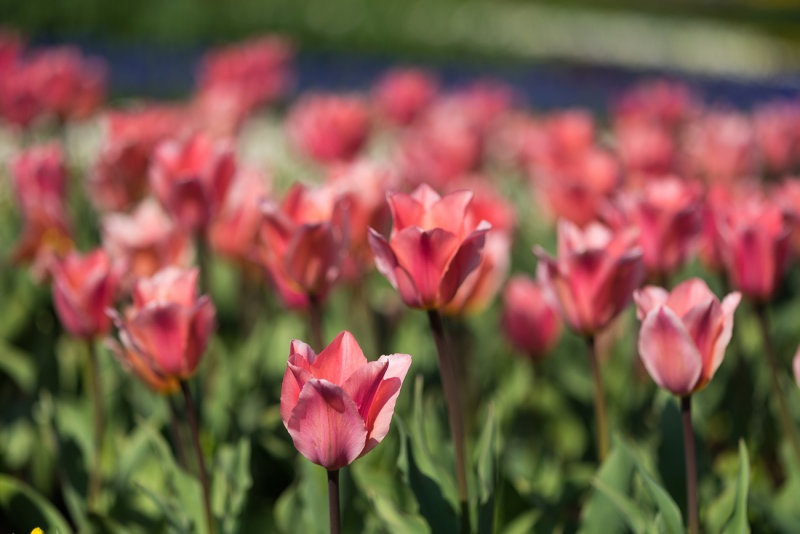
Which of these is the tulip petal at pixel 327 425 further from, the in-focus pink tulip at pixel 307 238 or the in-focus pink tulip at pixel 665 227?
the in-focus pink tulip at pixel 665 227

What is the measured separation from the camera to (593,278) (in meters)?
1.15

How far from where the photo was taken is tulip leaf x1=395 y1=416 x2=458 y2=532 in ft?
3.67

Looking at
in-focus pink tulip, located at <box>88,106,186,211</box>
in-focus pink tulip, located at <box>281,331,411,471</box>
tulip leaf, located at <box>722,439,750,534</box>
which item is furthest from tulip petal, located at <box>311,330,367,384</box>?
in-focus pink tulip, located at <box>88,106,186,211</box>

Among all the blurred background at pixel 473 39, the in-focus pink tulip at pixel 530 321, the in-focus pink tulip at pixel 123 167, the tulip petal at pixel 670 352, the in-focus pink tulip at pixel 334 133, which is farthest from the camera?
the blurred background at pixel 473 39

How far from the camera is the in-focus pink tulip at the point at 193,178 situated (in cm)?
153

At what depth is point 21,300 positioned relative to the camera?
2.15 metres

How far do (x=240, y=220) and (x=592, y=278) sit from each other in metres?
0.98

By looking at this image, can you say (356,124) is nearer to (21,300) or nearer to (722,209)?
(21,300)

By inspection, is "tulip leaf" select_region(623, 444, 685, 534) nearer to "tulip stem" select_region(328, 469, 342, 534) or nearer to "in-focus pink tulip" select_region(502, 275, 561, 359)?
"tulip stem" select_region(328, 469, 342, 534)

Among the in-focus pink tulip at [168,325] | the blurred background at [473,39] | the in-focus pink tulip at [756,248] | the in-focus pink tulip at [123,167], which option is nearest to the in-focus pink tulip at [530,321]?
the in-focus pink tulip at [756,248]

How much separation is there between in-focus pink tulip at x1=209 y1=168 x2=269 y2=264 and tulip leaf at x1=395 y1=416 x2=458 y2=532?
0.84 metres

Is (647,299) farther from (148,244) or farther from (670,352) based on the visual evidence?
(148,244)

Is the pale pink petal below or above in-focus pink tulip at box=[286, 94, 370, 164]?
above

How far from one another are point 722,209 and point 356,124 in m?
1.38
